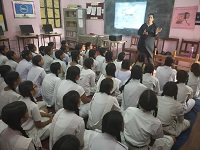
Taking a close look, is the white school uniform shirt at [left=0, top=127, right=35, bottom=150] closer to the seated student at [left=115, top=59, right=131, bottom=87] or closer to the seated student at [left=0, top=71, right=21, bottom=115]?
the seated student at [left=0, top=71, right=21, bottom=115]

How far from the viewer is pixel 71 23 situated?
7523 millimetres

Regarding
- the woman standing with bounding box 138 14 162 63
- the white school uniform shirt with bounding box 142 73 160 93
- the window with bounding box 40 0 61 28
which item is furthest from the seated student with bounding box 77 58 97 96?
the window with bounding box 40 0 61 28

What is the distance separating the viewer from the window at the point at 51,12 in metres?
6.99

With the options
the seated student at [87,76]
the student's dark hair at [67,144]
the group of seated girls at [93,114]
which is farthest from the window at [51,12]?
the student's dark hair at [67,144]

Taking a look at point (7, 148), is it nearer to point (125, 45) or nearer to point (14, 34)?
point (125, 45)

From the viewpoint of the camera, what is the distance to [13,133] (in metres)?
1.21

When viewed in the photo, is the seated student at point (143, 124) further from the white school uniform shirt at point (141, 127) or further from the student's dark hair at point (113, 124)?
the student's dark hair at point (113, 124)

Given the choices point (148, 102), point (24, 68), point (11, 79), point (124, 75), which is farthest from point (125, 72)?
point (24, 68)

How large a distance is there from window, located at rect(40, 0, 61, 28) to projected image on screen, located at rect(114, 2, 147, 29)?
2973mm

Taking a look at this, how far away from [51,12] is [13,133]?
7051 mm

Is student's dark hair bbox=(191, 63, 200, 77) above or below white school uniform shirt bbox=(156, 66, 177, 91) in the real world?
above

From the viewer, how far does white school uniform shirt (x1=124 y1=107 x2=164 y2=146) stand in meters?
1.38

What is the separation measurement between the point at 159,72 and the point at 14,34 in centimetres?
568

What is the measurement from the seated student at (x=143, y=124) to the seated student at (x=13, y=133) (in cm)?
85
